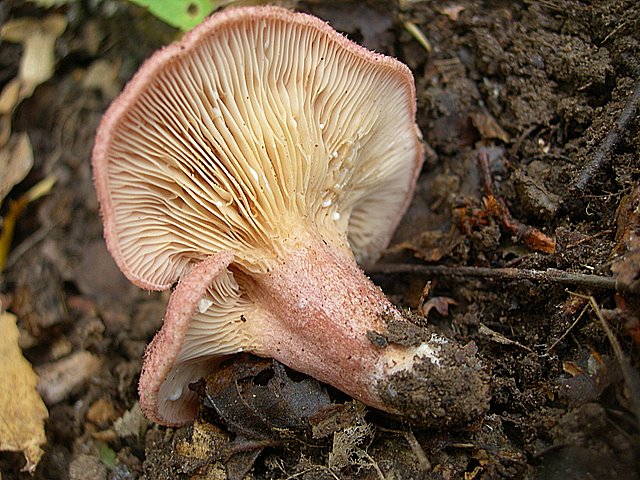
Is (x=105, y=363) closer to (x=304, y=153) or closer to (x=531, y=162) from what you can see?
(x=304, y=153)

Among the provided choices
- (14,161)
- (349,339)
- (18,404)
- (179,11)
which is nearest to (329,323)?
(349,339)

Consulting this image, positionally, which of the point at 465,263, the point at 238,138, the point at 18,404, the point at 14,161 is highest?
the point at 238,138

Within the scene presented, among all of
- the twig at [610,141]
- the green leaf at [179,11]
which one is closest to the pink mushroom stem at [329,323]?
the twig at [610,141]

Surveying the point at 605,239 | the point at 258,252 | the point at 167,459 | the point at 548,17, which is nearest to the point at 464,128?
the point at 548,17

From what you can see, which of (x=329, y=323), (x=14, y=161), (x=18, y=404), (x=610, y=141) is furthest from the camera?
(x=14, y=161)

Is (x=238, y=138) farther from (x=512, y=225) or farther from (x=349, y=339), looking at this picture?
(x=512, y=225)

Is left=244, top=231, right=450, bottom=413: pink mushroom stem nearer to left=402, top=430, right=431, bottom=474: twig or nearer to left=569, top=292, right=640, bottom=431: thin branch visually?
left=402, top=430, right=431, bottom=474: twig

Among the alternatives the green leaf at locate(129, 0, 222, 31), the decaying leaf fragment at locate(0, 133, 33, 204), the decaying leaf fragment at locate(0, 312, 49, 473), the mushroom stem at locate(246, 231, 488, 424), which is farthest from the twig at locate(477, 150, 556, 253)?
the decaying leaf fragment at locate(0, 133, 33, 204)
